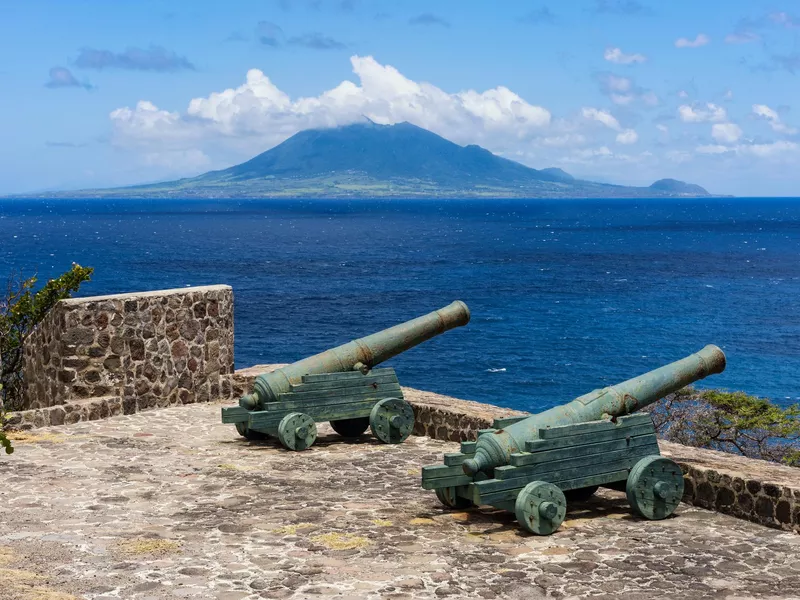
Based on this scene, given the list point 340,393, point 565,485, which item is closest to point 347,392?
point 340,393

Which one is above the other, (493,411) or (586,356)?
(493,411)

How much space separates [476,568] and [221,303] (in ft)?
27.6

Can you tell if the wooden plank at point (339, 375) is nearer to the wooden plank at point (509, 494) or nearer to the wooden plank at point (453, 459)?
the wooden plank at point (453, 459)

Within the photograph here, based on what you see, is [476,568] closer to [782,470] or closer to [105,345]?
[782,470]

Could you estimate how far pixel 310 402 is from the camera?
12680 millimetres

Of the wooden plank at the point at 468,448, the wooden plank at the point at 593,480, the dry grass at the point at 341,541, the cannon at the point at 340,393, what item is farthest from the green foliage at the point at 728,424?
the dry grass at the point at 341,541

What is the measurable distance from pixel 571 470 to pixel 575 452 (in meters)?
0.15

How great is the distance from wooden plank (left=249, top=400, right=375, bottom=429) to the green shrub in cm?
393

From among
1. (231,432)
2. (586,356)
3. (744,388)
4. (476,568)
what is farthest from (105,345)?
(586,356)

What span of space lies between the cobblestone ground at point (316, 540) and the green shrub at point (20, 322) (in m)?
3.46

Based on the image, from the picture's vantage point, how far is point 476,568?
26.9 feet

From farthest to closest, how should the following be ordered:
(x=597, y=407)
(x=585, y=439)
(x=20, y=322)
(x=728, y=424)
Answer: (x=728, y=424) → (x=20, y=322) → (x=597, y=407) → (x=585, y=439)

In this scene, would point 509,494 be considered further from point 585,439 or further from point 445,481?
point 585,439

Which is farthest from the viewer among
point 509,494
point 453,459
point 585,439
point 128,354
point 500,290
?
point 500,290
